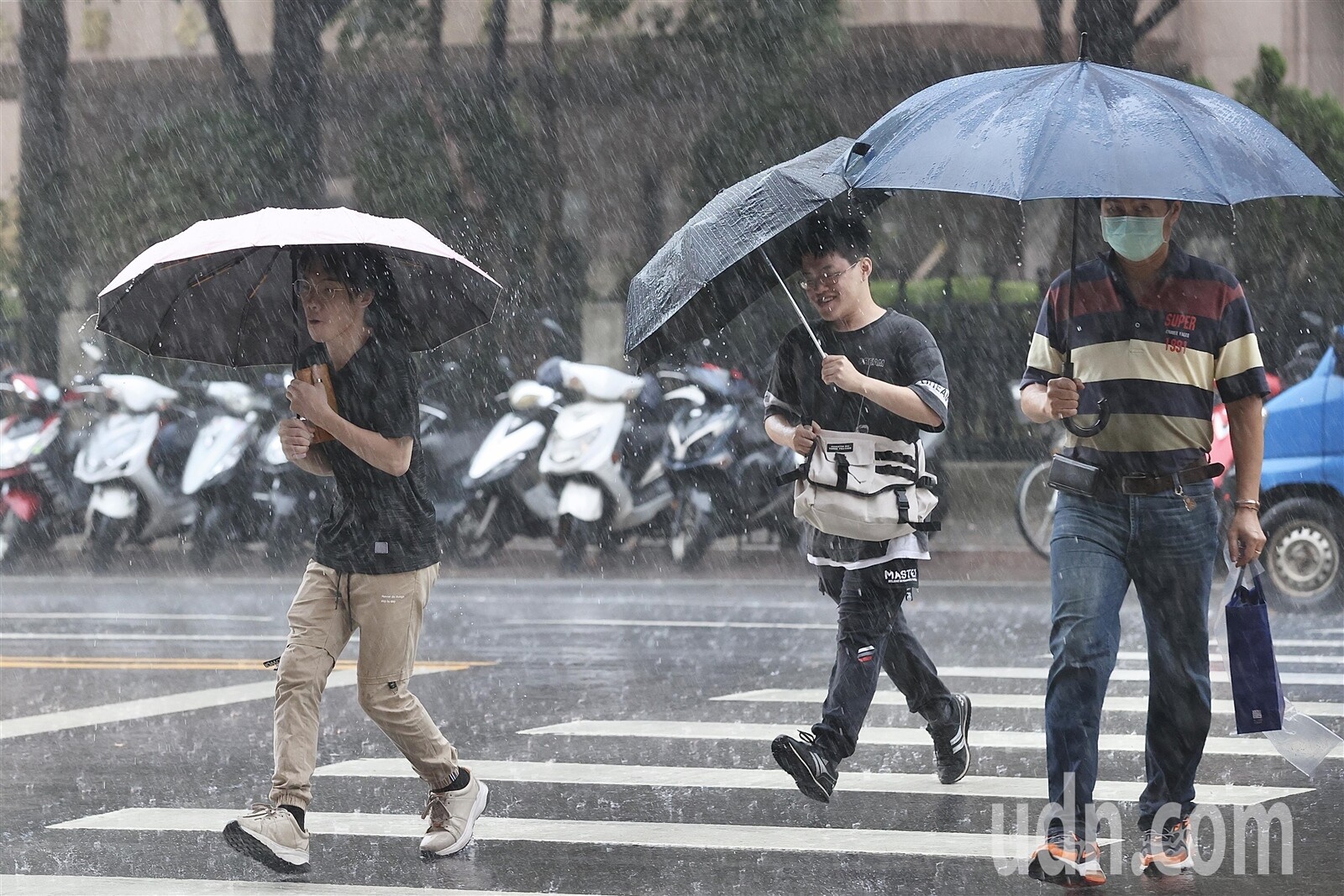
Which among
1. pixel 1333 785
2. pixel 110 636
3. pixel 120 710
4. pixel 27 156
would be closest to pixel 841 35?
pixel 27 156

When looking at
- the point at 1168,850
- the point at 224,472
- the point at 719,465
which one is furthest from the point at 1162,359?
the point at 224,472

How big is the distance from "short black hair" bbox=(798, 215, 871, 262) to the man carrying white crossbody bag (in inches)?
20.9

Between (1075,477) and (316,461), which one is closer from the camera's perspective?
(1075,477)

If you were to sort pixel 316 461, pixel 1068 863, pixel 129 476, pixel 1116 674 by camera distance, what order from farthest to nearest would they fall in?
pixel 129 476 < pixel 1116 674 < pixel 316 461 < pixel 1068 863

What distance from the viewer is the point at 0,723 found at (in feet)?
26.2

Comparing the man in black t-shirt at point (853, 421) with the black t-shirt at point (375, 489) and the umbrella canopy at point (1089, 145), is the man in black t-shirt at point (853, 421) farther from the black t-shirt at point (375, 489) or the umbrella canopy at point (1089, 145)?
the black t-shirt at point (375, 489)

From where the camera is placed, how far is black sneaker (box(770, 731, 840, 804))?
18.1 feet

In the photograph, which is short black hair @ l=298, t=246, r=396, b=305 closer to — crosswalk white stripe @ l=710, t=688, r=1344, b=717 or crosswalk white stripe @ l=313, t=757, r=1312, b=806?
crosswalk white stripe @ l=313, t=757, r=1312, b=806

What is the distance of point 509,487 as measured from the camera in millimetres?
14070

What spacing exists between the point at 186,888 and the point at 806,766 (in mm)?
1747

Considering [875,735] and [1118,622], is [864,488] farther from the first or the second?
[875,735]

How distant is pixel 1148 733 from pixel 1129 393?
919 mm

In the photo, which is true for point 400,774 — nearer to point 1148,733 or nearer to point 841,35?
→ point 1148,733

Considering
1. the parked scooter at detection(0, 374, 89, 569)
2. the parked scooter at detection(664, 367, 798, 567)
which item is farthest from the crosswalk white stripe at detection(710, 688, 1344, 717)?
the parked scooter at detection(0, 374, 89, 569)
